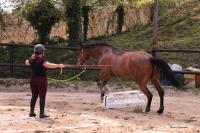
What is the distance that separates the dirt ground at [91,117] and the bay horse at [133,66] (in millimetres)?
654

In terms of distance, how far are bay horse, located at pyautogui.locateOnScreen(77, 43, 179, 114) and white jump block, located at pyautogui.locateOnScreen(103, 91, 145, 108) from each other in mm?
214

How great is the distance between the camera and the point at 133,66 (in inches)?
492

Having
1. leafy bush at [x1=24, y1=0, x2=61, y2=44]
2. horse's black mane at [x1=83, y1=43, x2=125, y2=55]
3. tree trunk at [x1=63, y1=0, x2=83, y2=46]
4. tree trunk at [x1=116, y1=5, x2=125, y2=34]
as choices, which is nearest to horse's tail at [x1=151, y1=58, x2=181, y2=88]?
horse's black mane at [x1=83, y1=43, x2=125, y2=55]

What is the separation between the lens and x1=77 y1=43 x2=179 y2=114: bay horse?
1223cm

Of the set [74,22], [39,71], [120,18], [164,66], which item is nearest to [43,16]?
[74,22]

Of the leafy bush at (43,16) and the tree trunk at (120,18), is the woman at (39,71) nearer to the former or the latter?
the leafy bush at (43,16)

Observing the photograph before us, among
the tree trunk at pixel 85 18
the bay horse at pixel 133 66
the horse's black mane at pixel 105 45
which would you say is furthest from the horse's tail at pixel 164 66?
the tree trunk at pixel 85 18

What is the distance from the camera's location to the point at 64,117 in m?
10.5

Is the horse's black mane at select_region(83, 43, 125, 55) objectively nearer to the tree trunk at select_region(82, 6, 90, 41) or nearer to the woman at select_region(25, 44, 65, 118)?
the woman at select_region(25, 44, 65, 118)

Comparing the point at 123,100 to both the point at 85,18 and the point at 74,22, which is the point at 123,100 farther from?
the point at 85,18

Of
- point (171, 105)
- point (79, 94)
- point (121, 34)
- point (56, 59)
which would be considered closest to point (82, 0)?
point (56, 59)

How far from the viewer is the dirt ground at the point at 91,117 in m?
9.44

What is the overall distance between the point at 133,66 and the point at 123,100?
87 cm

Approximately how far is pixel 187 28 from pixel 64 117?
59.8 feet
